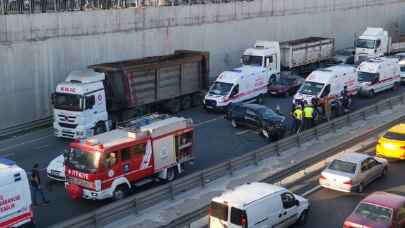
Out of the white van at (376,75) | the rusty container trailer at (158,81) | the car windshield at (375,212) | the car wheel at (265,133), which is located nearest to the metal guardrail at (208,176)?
the car wheel at (265,133)

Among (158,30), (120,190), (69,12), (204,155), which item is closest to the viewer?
(120,190)

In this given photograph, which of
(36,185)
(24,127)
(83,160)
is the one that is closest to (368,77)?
(24,127)

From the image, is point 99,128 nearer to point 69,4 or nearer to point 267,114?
point 267,114

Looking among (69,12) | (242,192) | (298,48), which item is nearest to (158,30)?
(69,12)

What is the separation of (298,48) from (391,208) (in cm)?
2873

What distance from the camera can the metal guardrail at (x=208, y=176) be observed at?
17531 mm

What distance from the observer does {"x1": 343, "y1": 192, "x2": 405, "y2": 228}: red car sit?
17.2 metres

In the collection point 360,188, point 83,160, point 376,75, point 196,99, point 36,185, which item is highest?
point 376,75

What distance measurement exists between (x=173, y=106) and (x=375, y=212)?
61.1 ft

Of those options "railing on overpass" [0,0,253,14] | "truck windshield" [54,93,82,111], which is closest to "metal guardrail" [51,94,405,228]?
"truck windshield" [54,93,82,111]

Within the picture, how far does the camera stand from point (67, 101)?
2881 centimetres

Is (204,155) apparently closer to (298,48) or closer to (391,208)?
(391,208)

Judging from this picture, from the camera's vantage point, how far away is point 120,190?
2100cm

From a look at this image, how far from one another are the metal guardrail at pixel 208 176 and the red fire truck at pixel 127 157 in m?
1.28
